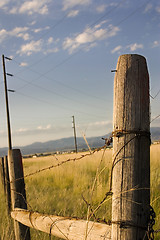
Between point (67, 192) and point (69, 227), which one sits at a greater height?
point (69, 227)

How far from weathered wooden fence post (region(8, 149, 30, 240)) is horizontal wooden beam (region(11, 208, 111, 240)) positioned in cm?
36

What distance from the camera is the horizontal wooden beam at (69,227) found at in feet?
5.09

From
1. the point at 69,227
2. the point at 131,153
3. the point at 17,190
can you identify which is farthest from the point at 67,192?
the point at 131,153

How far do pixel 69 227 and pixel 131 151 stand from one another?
2.99ft

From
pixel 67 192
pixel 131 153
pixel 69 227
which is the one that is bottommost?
pixel 67 192

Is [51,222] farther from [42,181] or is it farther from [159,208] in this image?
[42,181]

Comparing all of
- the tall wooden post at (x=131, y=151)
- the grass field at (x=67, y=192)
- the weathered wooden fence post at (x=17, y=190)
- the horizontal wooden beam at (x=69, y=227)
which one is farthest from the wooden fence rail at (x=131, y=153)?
the weathered wooden fence post at (x=17, y=190)

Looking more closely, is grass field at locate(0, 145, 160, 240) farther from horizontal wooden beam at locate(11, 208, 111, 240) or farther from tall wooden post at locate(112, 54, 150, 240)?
tall wooden post at locate(112, 54, 150, 240)

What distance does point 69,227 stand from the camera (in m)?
1.80

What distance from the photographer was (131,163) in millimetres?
1312

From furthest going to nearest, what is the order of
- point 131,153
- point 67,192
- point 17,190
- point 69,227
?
point 67,192 → point 17,190 → point 69,227 → point 131,153

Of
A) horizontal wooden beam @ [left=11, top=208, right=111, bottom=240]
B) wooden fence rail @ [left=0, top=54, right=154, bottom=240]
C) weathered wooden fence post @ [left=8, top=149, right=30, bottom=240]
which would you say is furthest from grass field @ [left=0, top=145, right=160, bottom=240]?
wooden fence rail @ [left=0, top=54, right=154, bottom=240]

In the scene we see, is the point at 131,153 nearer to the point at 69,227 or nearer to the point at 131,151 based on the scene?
the point at 131,151

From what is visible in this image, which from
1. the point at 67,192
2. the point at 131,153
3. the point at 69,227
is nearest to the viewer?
the point at 131,153
